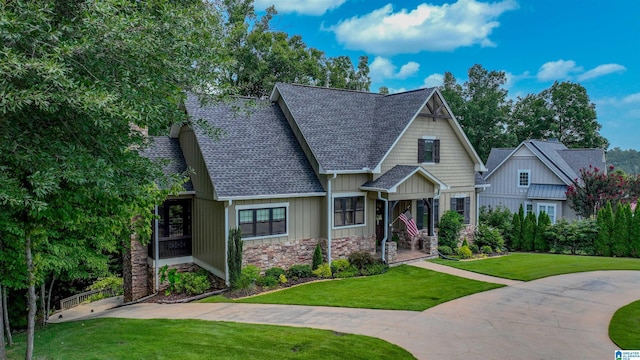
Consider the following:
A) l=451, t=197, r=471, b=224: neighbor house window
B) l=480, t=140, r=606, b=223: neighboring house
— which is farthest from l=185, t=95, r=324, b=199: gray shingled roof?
l=480, t=140, r=606, b=223: neighboring house

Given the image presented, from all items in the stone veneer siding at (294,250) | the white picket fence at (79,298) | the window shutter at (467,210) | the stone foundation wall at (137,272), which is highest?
the window shutter at (467,210)

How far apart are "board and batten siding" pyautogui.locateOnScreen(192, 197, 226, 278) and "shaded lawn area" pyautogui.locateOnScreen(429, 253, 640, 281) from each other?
9.15 m

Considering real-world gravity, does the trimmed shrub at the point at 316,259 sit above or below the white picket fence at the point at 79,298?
above

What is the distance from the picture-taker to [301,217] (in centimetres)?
1614

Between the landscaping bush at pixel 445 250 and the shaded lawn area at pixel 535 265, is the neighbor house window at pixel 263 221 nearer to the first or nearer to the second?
the shaded lawn area at pixel 535 265

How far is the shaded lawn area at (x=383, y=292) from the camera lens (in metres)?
11.9

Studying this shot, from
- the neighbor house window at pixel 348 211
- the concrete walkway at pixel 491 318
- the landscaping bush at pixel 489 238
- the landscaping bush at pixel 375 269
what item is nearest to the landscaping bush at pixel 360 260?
the landscaping bush at pixel 375 269

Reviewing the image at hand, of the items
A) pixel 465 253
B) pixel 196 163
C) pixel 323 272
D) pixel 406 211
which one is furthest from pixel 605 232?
pixel 196 163

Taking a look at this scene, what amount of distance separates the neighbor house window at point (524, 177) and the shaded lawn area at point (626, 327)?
2005cm

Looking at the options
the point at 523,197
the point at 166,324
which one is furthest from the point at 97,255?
the point at 523,197

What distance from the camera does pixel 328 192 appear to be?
16.3 meters

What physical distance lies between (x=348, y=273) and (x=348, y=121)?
25.3 feet

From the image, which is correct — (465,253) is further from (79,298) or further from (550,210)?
(79,298)

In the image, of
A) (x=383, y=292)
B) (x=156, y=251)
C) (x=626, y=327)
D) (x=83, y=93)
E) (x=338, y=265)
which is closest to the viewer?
(x=83, y=93)
